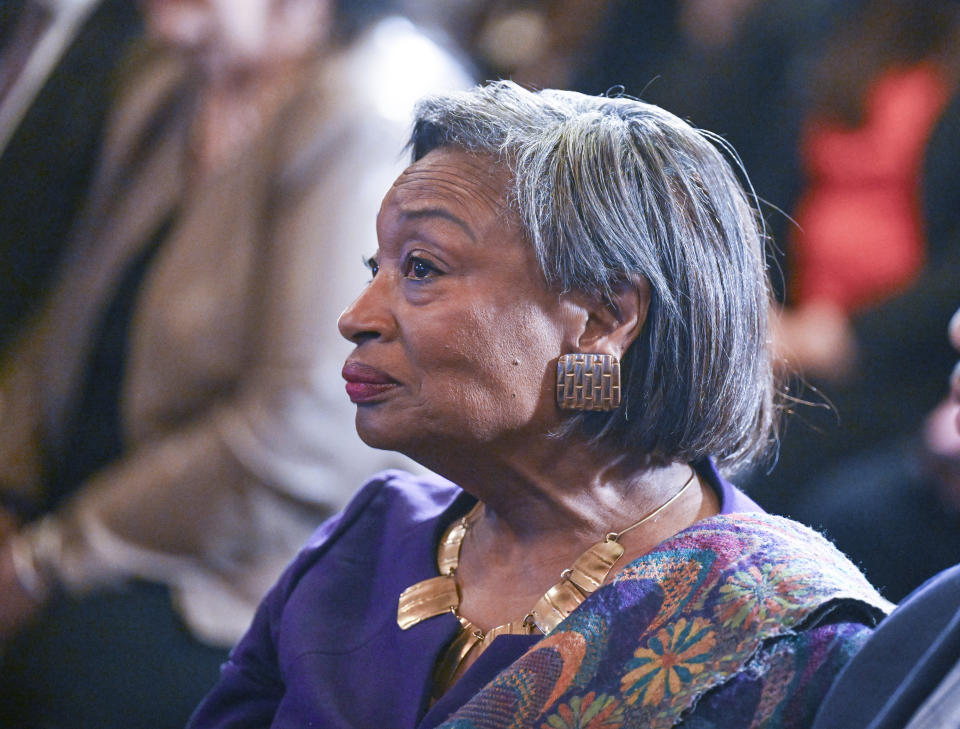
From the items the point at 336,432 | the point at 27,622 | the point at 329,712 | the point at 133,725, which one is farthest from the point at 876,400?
the point at 27,622

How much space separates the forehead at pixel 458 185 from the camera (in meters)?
1.07

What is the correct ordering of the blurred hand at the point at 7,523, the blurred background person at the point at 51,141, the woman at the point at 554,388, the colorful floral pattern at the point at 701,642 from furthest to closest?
the blurred background person at the point at 51,141
the blurred hand at the point at 7,523
the woman at the point at 554,388
the colorful floral pattern at the point at 701,642

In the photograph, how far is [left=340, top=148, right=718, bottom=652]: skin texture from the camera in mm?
1064

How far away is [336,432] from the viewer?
187cm

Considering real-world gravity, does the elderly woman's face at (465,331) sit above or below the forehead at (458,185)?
below

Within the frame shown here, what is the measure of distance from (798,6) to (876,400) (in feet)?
2.47

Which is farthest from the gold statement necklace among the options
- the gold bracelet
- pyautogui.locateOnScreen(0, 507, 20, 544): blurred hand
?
pyautogui.locateOnScreen(0, 507, 20, 544): blurred hand

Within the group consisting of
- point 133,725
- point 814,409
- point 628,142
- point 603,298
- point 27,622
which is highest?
point 628,142

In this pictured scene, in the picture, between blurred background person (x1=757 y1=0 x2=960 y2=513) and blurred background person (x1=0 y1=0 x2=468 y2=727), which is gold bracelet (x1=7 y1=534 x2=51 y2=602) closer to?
blurred background person (x1=0 y1=0 x2=468 y2=727)

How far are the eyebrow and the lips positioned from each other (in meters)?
0.15

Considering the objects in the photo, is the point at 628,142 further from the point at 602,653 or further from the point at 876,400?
the point at 876,400

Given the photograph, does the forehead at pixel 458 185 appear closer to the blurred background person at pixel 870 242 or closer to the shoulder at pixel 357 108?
the shoulder at pixel 357 108

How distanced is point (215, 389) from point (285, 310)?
203 millimetres

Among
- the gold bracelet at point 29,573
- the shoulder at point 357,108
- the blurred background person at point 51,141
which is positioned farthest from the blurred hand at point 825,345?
the blurred background person at point 51,141
